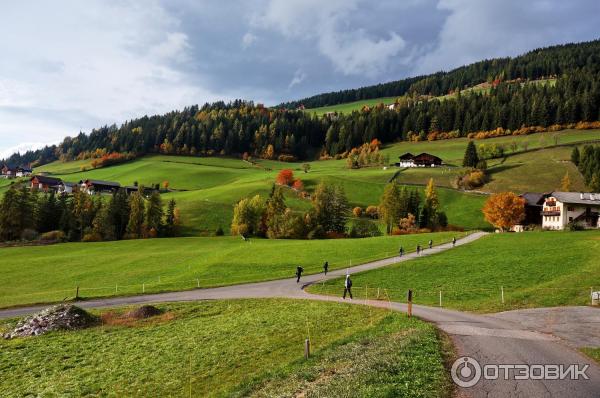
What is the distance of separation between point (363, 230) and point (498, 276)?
6661 centimetres

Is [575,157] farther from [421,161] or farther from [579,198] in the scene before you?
[579,198]

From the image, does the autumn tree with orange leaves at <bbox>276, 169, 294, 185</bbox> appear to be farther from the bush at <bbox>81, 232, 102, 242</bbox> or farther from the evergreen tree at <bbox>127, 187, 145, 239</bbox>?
the bush at <bbox>81, 232, 102, 242</bbox>

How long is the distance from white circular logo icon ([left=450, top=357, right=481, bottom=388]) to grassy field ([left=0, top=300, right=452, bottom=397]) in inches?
22.5

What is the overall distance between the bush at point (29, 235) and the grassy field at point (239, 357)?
89.9 m

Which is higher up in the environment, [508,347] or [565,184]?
[565,184]

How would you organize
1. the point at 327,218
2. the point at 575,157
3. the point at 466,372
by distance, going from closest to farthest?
the point at 466,372 → the point at 327,218 → the point at 575,157

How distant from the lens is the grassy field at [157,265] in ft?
182

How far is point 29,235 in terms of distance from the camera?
106500 millimetres

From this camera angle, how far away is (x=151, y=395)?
18.2 metres

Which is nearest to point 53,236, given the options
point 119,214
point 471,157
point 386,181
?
point 119,214

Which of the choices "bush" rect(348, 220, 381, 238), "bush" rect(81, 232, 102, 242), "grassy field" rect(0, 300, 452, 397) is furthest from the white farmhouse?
"bush" rect(81, 232, 102, 242)

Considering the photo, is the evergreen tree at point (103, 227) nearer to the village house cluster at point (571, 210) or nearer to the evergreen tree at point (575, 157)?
the village house cluster at point (571, 210)

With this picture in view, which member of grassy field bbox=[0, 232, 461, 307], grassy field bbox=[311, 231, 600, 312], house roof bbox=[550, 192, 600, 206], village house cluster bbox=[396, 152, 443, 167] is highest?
village house cluster bbox=[396, 152, 443, 167]

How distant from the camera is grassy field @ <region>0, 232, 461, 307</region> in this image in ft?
182
